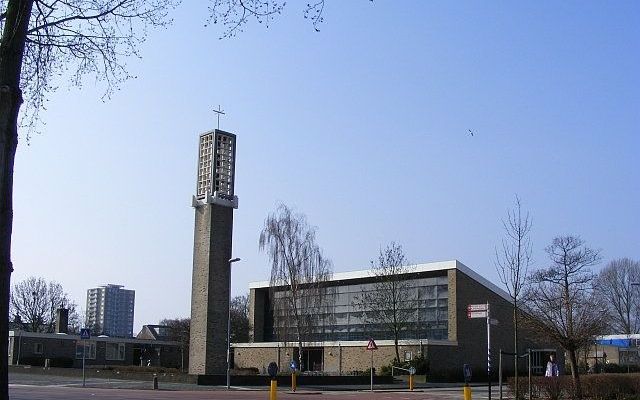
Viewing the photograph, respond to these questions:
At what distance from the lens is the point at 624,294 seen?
324 ft

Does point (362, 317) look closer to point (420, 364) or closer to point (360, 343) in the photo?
point (360, 343)

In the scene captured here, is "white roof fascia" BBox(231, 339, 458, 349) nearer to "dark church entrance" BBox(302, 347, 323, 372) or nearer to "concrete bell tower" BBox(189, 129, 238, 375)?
"dark church entrance" BBox(302, 347, 323, 372)

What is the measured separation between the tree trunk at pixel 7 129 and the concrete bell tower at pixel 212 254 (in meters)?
42.4

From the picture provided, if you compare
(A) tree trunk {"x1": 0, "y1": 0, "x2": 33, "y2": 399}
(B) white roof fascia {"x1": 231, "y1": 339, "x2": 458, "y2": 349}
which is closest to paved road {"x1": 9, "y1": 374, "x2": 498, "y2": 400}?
(A) tree trunk {"x1": 0, "y1": 0, "x2": 33, "y2": 399}

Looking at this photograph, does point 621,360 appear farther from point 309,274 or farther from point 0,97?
point 0,97

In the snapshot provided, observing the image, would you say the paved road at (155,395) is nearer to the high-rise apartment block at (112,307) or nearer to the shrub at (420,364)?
the shrub at (420,364)

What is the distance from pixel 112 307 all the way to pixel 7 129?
19176 centimetres

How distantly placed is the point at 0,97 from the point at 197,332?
44.7 m

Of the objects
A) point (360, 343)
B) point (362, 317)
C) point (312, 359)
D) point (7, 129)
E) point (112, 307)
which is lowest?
point (312, 359)

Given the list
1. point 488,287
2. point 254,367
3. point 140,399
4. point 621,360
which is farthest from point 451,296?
point 140,399

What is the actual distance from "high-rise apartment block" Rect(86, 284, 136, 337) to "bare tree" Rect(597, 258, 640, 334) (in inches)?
4619

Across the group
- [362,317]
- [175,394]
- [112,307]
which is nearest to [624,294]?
[362,317]

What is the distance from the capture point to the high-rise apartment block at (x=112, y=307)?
183000mm

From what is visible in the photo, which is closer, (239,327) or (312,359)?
(312,359)
